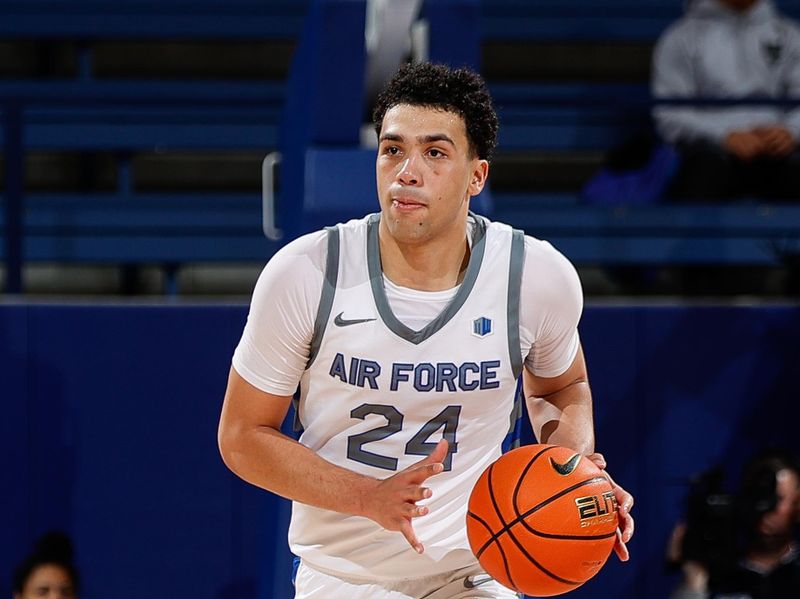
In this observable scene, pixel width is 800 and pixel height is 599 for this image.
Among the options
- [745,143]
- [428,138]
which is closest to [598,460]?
[428,138]

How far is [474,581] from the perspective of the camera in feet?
12.2

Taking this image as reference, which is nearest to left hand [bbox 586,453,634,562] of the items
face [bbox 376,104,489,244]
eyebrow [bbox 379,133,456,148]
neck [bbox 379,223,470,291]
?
neck [bbox 379,223,470,291]

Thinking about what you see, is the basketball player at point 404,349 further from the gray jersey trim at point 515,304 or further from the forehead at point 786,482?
the forehead at point 786,482

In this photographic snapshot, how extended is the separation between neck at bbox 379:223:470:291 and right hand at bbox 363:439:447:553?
602 millimetres

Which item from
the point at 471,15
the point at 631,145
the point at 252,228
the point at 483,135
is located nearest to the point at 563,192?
the point at 631,145

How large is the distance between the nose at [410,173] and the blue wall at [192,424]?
349 centimetres

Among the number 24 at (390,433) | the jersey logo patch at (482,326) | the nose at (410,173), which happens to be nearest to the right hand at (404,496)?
the number 24 at (390,433)

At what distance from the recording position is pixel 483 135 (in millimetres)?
3660

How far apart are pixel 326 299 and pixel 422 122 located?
54 centimetres

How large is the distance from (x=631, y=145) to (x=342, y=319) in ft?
15.7

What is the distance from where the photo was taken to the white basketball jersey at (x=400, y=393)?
358 centimetres

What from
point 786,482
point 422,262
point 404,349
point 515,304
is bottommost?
point 786,482

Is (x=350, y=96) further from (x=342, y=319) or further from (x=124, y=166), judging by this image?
(x=124, y=166)

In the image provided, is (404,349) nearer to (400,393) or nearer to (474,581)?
(400,393)
